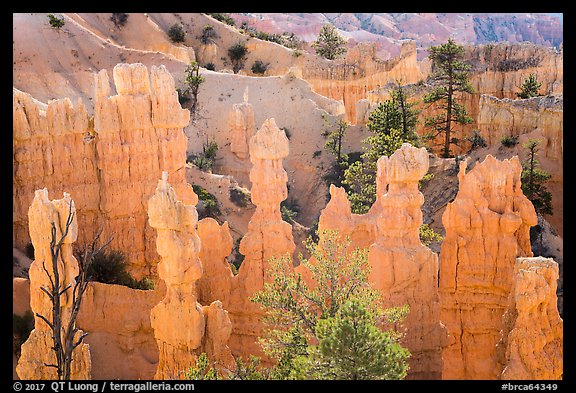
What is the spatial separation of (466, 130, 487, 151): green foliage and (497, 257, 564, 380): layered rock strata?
84.9ft

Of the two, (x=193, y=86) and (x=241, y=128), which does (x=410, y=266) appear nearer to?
(x=241, y=128)

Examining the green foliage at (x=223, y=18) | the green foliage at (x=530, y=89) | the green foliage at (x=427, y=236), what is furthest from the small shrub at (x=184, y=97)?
the green foliage at (x=223, y=18)

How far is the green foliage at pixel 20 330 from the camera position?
2280cm

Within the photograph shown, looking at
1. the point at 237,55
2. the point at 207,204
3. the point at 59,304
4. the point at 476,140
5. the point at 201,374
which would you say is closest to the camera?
the point at 59,304

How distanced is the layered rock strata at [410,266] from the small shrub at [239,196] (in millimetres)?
20106

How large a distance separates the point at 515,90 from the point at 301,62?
18.7 metres

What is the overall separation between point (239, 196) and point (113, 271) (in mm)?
14981

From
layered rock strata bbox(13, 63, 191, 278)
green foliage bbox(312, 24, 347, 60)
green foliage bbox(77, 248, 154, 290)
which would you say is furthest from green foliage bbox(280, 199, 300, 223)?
green foliage bbox(312, 24, 347, 60)

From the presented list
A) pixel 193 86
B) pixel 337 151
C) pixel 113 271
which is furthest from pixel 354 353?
pixel 193 86

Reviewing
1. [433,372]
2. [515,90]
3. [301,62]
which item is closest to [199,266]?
[433,372]

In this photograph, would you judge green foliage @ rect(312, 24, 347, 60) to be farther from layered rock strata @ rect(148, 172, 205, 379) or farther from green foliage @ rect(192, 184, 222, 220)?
layered rock strata @ rect(148, 172, 205, 379)

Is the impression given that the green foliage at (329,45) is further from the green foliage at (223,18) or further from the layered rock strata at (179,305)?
the layered rock strata at (179,305)

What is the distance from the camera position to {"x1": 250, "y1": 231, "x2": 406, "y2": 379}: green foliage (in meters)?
15.5

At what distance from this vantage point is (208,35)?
7269 centimetres
